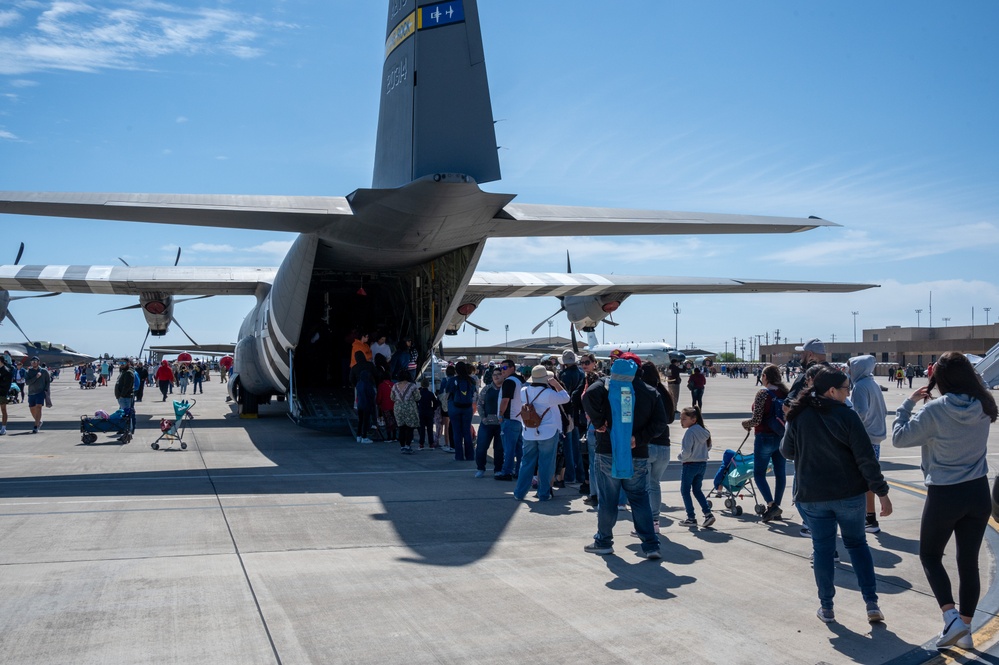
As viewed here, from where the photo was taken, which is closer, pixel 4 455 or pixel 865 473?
pixel 865 473

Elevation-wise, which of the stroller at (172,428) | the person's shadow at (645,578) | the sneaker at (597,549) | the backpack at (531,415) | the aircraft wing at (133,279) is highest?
the aircraft wing at (133,279)

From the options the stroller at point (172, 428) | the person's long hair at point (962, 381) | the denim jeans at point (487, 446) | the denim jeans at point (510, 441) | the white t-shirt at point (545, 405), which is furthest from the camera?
the stroller at point (172, 428)

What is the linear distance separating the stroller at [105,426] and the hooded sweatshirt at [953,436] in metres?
12.8

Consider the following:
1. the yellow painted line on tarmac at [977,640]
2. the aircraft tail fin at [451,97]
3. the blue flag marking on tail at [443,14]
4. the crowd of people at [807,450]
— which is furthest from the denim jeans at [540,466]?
the blue flag marking on tail at [443,14]

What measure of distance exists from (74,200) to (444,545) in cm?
586

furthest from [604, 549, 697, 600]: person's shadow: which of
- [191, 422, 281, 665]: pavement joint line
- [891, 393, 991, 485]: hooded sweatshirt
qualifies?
[191, 422, 281, 665]: pavement joint line

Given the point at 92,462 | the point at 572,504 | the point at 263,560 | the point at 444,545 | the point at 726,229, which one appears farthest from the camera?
the point at 92,462

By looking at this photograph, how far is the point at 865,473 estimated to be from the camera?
4582mm

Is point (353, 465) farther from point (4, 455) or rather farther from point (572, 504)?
point (4, 455)

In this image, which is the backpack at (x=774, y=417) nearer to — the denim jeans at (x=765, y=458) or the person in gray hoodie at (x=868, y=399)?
the denim jeans at (x=765, y=458)

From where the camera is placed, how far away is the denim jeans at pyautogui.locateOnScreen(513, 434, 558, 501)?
339 inches

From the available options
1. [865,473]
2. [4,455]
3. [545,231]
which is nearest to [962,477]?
[865,473]

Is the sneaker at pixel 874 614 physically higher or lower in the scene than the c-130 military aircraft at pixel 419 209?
lower

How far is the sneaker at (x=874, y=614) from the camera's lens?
4641 mm
